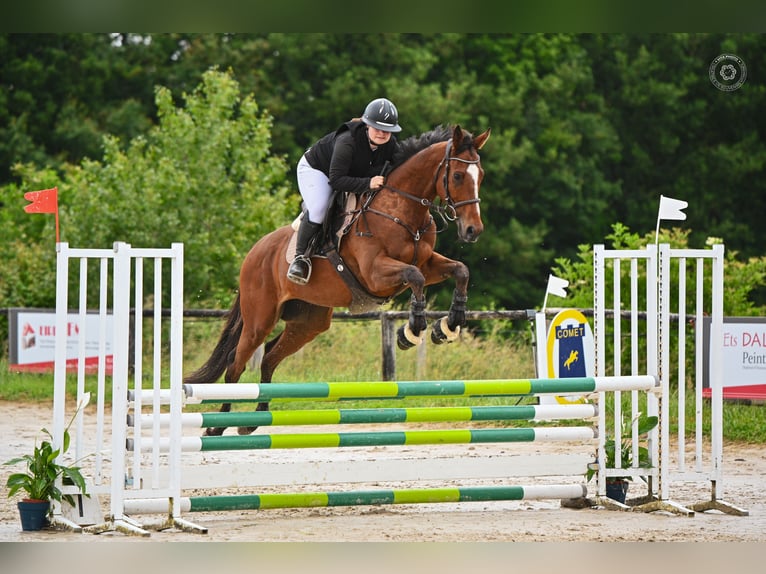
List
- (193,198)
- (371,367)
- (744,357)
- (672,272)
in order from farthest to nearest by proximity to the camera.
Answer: (193,198) < (371,367) < (672,272) < (744,357)

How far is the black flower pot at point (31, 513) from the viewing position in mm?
4375

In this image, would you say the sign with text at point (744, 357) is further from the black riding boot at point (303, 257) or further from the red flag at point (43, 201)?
the red flag at point (43, 201)

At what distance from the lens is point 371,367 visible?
10.6 meters

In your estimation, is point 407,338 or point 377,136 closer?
point 407,338

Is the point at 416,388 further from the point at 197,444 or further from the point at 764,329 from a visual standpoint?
the point at 764,329

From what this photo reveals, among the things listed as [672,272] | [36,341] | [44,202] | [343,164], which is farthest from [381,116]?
[36,341]

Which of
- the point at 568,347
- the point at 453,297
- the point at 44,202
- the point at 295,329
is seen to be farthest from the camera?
the point at 568,347

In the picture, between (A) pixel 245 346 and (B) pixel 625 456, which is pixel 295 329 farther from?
(B) pixel 625 456

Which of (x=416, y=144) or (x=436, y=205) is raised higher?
(x=416, y=144)

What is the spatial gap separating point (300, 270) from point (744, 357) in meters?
4.41

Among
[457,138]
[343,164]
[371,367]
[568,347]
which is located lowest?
[371,367]

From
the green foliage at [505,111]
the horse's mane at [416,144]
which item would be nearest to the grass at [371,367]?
the horse's mane at [416,144]

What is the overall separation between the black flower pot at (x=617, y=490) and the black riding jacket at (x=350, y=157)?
1.89m

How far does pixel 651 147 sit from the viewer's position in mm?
23609
